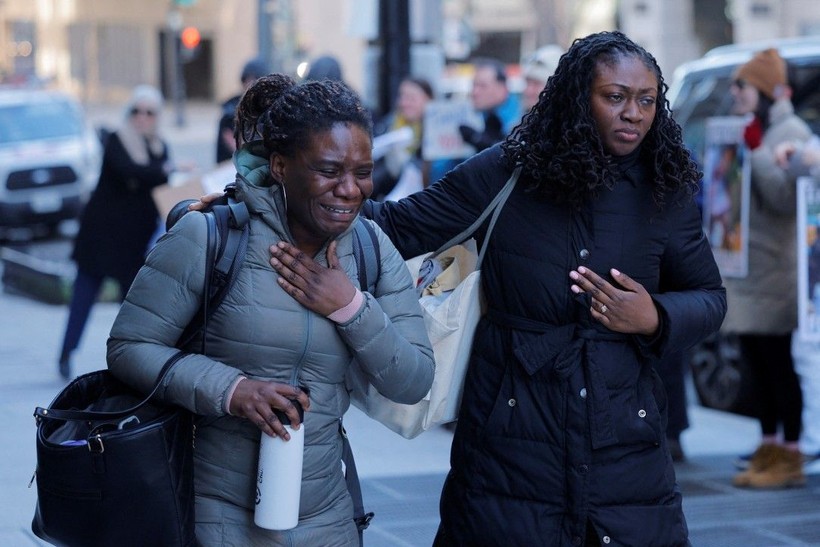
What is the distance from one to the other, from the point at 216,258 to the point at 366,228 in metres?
0.38

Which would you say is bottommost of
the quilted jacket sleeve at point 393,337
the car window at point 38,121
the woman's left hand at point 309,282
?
the car window at point 38,121

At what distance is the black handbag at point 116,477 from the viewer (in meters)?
2.71

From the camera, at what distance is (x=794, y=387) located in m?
6.50

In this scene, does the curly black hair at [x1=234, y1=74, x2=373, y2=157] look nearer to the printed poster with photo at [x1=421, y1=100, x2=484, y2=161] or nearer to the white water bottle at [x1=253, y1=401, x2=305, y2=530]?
the white water bottle at [x1=253, y1=401, x2=305, y2=530]

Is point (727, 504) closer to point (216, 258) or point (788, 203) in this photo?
point (788, 203)

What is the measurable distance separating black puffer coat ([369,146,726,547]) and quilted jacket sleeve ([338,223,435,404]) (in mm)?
282

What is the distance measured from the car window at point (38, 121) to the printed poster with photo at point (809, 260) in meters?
14.3

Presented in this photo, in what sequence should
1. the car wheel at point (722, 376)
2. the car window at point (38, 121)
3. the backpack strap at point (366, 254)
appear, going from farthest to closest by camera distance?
the car window at point (38, 121)
the car wheel at point (722, 376)
the backpack strap at point (366, 254)

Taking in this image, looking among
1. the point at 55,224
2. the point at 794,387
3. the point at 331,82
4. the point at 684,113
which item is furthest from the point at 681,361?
the point at 55,224

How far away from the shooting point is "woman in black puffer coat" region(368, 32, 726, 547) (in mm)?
3188

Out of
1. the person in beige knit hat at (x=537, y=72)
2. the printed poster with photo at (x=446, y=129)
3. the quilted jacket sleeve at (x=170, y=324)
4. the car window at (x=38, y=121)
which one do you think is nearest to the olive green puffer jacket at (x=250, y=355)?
the quilted jacket sleeve at (x=170, y=324)

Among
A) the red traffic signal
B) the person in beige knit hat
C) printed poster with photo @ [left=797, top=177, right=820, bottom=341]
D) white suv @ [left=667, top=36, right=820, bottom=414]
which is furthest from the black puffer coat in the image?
the red traffic signal

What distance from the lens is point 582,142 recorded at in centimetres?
317

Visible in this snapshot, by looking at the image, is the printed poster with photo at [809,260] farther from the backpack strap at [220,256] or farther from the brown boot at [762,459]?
the backpack strap at [220,256]
